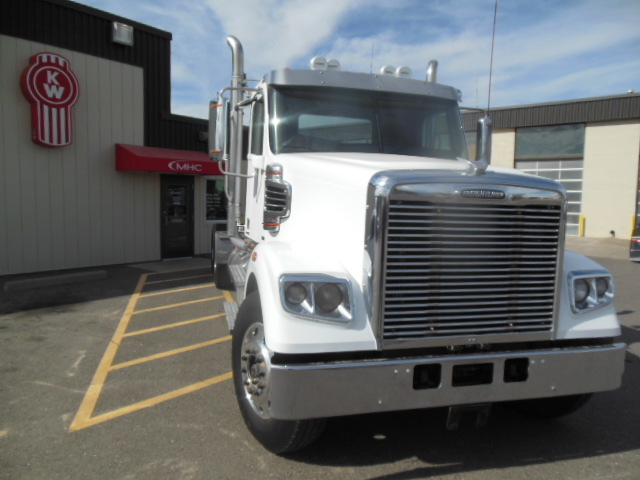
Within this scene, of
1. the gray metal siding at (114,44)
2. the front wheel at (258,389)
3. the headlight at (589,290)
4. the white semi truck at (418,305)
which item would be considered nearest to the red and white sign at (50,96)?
the gray metal siding at (114,44)

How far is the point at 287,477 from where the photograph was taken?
303cm

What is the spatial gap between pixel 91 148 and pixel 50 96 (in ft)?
4.57

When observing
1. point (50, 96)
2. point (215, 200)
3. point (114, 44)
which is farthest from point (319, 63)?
point (215, 200)

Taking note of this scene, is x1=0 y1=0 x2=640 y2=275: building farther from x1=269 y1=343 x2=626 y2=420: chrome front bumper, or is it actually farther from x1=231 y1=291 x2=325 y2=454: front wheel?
x1=269 y1=343 x2=626 y2=420: chrome front bumper

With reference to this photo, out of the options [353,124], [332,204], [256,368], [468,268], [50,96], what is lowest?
[256,368]

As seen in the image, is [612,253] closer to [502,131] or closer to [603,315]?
[502,131]

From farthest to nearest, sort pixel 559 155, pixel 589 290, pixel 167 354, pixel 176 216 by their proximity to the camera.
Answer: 1. pixel 559 155
2. pixel 176 216
3. pixel 167 354
4. pixel 589 290

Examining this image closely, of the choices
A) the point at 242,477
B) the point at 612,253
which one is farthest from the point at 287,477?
the point at 612,253

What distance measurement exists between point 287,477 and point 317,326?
3.20ft

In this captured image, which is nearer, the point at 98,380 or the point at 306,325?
the point at 306,325

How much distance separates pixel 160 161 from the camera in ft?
38.2

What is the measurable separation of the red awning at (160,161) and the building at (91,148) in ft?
0.09

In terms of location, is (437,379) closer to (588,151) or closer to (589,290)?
(589,290)

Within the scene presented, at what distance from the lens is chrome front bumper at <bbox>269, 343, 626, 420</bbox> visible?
8.95 feet
